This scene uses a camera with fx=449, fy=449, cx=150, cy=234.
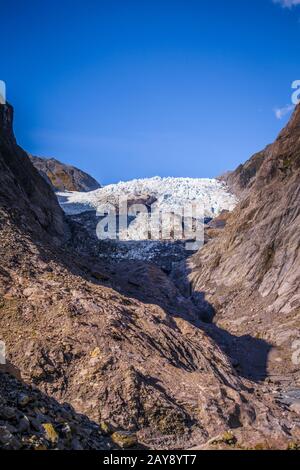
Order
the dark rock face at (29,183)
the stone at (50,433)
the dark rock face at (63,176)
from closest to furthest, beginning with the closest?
the stone at (50,433)
the dark rock face at (29,183)
the dark rock face at (63,176)

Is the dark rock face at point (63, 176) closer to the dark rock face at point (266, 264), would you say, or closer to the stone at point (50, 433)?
the dark rock face at point (266, 264)

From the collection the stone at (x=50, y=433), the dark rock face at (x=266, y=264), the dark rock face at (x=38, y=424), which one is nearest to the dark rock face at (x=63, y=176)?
the dark rock face at (x=266, y=264)

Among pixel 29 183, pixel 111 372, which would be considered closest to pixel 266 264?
pixel 29 183

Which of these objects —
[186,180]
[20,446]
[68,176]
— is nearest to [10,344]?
[20,446]

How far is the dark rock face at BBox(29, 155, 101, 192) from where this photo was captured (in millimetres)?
78562

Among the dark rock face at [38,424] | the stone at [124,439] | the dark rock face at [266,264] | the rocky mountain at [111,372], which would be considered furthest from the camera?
the dark rock face at [266,264]

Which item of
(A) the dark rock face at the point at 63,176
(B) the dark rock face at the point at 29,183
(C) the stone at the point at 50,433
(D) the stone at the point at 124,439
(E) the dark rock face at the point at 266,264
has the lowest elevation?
(D) the stone at the point at 124,439

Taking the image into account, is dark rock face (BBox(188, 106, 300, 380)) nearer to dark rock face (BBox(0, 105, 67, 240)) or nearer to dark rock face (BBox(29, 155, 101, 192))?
dark rock face (BBox(0, 105, 67, 240))

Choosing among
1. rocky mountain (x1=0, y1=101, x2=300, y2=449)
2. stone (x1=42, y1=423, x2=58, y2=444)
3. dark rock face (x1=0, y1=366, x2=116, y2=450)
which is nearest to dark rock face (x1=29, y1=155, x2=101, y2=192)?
rocky mountain (x1=0, y1=101, x2=300, y2=449)

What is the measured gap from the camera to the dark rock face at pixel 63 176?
3093 inches

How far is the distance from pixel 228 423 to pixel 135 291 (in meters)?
14.1

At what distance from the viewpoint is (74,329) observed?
35.7 feet

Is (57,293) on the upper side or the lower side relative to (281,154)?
lower
